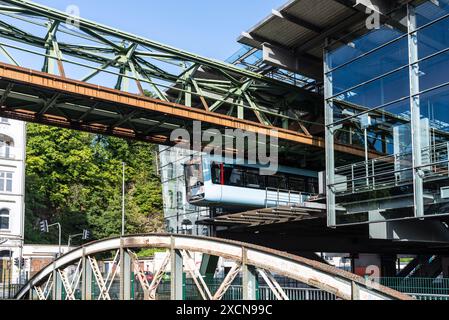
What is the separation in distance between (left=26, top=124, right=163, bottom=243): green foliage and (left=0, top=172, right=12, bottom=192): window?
796 centimetres

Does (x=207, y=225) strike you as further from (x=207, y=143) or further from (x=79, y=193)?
(x=79, y=193)

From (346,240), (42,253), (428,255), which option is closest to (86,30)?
(346,240)

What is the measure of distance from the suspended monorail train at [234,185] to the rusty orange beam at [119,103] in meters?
2.41

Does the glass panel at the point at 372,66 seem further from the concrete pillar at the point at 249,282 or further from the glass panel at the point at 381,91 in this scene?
the concrete pillar at the point at 249,282

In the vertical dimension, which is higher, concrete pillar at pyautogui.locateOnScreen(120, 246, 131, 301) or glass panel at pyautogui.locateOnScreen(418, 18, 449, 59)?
glass panel at pyautogui.locateOnScreen(418, 18, 449, 59)

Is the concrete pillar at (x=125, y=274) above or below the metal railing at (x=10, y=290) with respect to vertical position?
above

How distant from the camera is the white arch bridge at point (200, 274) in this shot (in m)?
8.05

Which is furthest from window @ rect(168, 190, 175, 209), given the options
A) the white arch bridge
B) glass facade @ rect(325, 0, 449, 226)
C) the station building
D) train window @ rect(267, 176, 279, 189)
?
the white arch bridge

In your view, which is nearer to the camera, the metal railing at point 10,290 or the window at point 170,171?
the metal railing at point 10,290

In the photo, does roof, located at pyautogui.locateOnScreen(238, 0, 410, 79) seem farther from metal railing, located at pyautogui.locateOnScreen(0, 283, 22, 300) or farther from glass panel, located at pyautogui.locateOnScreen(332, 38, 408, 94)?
metal railing, located at pyautogui.locateOnScreen(0, 283, 22, 300)

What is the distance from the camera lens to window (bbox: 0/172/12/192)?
54.5 meters

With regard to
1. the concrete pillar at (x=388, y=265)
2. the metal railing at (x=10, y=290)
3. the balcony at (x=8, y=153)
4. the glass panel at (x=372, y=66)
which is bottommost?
the metal railing at (x=10, y=290)

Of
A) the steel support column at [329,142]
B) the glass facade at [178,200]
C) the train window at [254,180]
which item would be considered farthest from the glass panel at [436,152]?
the glass facade at [178,200]

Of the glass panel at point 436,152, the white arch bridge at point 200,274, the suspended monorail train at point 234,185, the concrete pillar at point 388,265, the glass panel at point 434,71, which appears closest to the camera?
the white arch bridge at point 200,274
